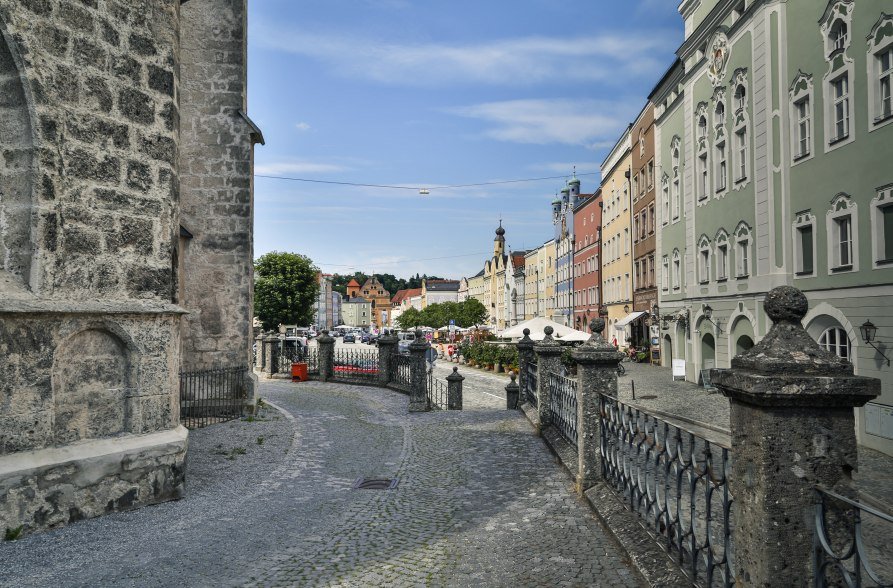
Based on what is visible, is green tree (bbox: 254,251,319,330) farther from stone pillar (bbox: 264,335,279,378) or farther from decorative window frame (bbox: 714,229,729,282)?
decorative window frame (bbox: 714,229,729,282)

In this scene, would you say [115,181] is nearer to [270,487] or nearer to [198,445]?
[270,487]

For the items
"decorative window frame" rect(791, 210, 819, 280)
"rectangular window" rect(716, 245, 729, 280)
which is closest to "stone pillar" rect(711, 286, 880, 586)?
"decorative window frame" rect(791, 210, 819, 280)

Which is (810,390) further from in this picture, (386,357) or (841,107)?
(386,357)

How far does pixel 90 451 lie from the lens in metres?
6.55

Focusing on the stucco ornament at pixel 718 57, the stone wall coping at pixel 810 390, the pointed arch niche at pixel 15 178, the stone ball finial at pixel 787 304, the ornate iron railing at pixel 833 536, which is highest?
the stucco ornament at pixel 718 57

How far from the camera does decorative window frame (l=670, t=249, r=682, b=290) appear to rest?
86.2ft

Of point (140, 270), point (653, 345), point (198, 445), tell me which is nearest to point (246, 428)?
point (198, 445)

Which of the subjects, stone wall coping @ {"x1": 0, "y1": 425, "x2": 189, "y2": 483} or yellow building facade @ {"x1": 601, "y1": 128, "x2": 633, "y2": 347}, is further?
yellow building facade @ {"x1": 601, "y1": 128, "x2": 633, "y2": 347}

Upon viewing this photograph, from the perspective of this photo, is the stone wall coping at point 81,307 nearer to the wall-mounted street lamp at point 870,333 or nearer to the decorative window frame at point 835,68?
the wall-mounted street lamp at point 870,333

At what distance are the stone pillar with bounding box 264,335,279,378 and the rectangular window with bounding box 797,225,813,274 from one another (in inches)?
748

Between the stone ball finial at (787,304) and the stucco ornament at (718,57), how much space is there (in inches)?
779

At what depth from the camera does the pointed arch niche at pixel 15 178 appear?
632 cm

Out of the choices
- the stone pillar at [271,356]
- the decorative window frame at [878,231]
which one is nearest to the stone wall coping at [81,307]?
the decorative window frame at [878,231]

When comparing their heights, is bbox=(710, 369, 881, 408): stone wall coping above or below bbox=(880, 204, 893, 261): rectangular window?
below
